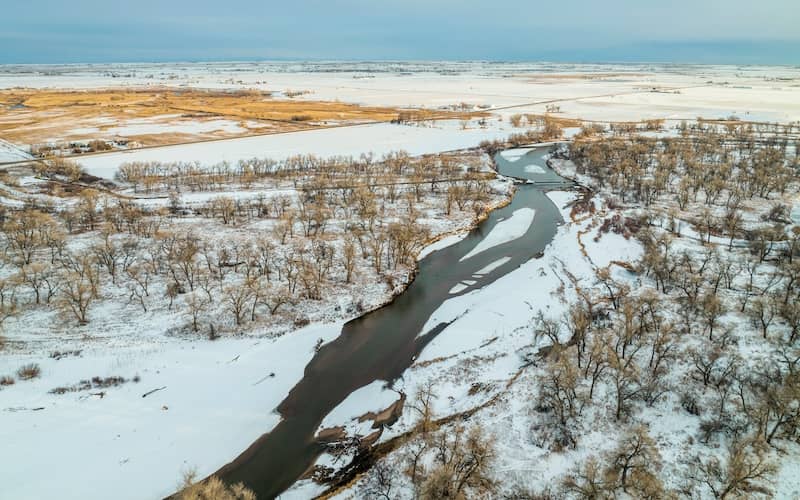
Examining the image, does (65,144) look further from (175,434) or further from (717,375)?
(717,375)

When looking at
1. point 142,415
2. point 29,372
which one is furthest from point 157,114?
point 142,415

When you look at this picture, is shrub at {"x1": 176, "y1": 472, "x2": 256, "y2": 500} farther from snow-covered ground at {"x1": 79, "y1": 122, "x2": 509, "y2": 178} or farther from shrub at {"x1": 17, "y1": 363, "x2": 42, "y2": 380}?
snow-covered ground at {"x1": 79, "y1": 122, "x2": 509, "y2": 178}

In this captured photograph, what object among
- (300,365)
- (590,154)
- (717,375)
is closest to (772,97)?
(590,154)

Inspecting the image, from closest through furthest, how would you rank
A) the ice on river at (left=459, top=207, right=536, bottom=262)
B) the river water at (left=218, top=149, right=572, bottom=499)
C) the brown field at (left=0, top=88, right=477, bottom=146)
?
the river water at (left=218, top=149, right=572, bottom=499) → the ice on river at (left=459, top=207, right=536, bottom=262) → the brown field at (left=0, top=88, right=477, bottom=146)

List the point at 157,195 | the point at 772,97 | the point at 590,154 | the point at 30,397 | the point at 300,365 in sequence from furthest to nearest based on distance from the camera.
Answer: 1. the point at 772,97
2. the point at 590,154
3. the point at 157,195
4. the point at 300,365
5. the point at 30,397

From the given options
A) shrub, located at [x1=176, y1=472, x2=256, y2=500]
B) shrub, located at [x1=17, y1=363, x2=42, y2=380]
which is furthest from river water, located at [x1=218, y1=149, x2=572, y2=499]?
shrub, located at [x1=17, y1=363, x2=42, y2=380]

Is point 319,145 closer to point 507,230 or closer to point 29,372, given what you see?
point 507,230
